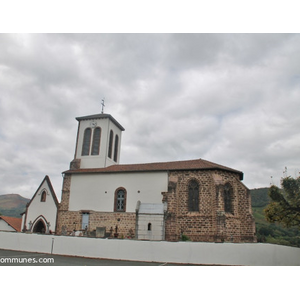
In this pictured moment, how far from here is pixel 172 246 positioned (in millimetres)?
16031

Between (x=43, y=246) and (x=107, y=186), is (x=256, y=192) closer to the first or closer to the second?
(x=107, y=186)

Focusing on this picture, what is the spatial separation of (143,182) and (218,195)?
6.89m

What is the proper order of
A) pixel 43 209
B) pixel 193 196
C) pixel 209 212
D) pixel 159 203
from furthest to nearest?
pixel 43 209, pixel 159 203, pixel 193 196, pixel 209 212

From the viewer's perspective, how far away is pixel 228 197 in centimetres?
2356

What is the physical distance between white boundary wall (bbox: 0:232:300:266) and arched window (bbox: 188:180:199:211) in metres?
7.41

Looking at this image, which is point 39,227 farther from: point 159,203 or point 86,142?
point 159,203

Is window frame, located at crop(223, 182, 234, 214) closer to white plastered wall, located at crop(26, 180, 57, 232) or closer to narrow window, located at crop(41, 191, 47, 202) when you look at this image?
white plastered wall, located at crop(26, 180, 57, 232)

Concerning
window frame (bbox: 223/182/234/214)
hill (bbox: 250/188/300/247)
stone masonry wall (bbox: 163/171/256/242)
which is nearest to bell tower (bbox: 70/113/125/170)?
stone masonry wall (bbox: 163/171/256/242)

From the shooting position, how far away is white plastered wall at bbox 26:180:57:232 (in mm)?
26391

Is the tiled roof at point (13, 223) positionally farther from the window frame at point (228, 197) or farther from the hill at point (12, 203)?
the hill at point (12, 203)

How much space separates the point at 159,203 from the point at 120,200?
3878 mm

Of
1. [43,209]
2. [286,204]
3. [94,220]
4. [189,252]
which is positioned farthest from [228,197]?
[43,209]

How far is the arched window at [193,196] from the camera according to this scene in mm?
23236

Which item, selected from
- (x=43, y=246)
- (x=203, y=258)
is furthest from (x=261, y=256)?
(x=43, y=246)
